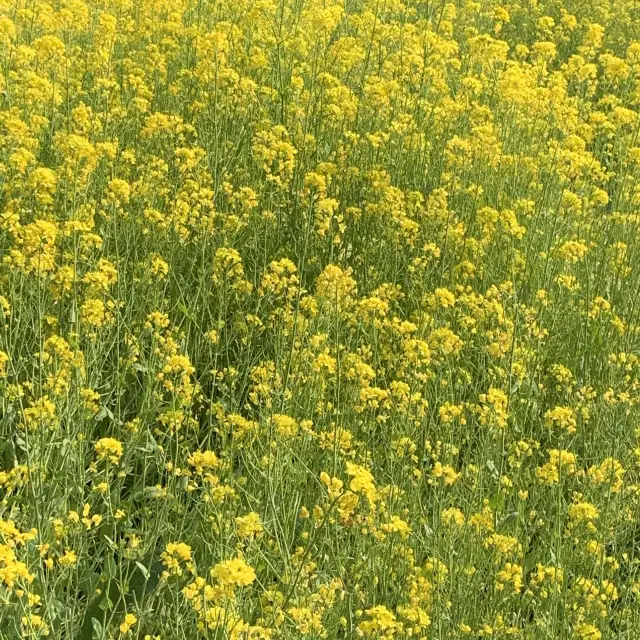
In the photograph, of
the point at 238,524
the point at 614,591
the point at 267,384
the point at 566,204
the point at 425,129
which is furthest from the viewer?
the point at 425,129

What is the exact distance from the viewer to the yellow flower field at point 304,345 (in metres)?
2.42

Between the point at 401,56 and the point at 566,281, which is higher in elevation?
the point at 401,56

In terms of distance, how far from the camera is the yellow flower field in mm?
2422

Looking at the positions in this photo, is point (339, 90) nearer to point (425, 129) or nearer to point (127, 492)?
point (425, 129)

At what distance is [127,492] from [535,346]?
1.76 meters

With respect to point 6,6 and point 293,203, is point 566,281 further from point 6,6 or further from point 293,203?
point 6,6

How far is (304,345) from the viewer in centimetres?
338

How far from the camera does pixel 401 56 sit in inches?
213

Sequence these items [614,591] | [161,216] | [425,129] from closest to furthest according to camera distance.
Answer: [614,591] < [161,216] < [425,129]

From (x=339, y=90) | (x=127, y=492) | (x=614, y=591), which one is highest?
(x=339, y=90)

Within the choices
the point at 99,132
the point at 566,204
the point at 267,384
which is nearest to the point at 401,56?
the point at 566,204

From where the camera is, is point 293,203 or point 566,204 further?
point 566,204

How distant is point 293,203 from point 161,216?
2.99ft

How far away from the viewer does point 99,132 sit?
14.2 feet
